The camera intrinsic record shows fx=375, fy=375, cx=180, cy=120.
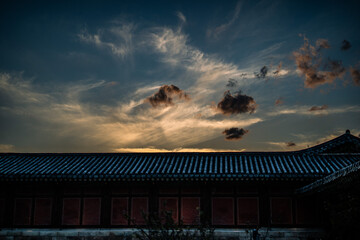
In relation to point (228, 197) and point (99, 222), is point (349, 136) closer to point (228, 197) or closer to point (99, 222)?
point (228, 197)

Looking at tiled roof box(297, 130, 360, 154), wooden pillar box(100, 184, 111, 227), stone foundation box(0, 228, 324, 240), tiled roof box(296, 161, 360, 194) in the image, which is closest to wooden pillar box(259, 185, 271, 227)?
stone foundation box(0, 228, 324, 240)

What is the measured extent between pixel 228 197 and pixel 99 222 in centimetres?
772

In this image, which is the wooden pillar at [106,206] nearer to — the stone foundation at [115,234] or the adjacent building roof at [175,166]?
the stone foundation at [115,234]

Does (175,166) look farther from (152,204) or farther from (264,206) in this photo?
(264,206)

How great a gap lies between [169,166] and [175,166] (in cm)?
37

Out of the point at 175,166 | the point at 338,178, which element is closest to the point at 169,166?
the point at 175,166

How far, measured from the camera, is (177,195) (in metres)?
22.1

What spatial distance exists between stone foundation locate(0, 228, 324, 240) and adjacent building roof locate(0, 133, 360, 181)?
301 cm

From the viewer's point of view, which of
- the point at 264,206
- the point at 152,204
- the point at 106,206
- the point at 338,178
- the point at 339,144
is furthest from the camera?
the point at 339,144

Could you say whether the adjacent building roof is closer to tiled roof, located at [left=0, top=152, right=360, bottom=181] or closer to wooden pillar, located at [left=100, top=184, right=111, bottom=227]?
tiled roof, located at [left=0, top=152, right=360, bottom=181]

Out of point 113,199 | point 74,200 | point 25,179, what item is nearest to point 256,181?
point 113,199

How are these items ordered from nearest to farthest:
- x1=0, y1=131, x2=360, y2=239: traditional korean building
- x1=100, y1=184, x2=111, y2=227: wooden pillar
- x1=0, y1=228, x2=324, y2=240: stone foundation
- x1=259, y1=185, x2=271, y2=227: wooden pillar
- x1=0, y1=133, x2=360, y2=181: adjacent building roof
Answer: x1=0, y1=228, x2=324, y2=240: stone foundation < x1=0, y1=133, x2=360, y2=181: adjacent building roof < x1=0, y1=131, x2=360, y2=239: traditional korean building < x1=259, y1=185, x2=271, y2=227: wooden pillar < x1=100, y1=184, x2=111, y2=227: wooden pillar

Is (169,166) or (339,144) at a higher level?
(339,144)

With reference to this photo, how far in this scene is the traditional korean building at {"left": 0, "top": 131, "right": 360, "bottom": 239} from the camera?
2105 centimetres
